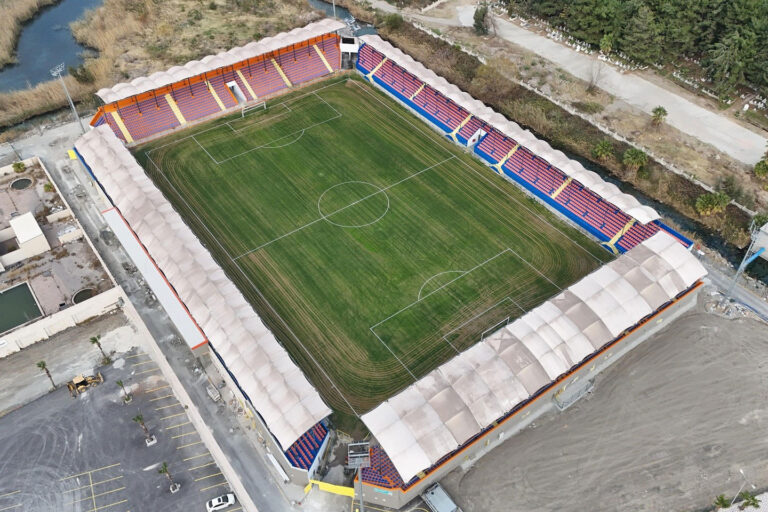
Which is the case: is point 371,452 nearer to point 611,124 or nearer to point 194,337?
point 194,337

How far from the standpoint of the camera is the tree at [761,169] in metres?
66.6

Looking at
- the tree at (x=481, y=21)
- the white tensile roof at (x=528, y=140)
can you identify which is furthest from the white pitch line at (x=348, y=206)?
the tree at (x=481, y=21)

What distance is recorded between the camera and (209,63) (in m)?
75.4

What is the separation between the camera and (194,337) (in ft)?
161

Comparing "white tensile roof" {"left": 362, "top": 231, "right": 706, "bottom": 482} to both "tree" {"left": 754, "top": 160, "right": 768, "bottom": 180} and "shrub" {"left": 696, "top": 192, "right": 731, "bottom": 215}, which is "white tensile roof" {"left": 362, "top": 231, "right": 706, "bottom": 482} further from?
"tree" {"left": 754, "top": 160, "right": 768, "bottom": 180}

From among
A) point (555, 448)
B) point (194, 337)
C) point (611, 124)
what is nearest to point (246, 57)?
point (194, 337)

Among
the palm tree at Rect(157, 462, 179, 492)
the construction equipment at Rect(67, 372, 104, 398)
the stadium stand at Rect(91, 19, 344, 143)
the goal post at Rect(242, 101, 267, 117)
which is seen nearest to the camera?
the palm tree at Rect(157, 462, 179, 492)

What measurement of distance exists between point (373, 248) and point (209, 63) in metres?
35.1

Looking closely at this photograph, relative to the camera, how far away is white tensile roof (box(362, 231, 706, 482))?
40.9m

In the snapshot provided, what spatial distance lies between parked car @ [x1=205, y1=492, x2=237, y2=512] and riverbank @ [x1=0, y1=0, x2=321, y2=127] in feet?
197

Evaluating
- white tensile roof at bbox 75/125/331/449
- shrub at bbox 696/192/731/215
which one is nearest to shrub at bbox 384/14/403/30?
white tensile roof at bbox 75/125/331/449

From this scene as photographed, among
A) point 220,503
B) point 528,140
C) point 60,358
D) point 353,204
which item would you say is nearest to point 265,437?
point 220,503

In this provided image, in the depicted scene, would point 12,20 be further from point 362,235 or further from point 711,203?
point 711,203

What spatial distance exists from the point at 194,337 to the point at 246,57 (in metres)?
42.8
